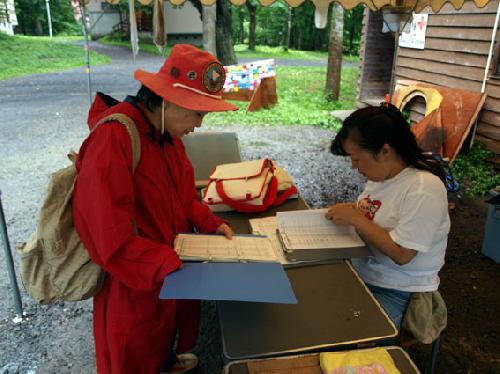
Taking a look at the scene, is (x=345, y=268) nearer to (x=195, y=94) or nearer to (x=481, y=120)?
(x=195, y=94)

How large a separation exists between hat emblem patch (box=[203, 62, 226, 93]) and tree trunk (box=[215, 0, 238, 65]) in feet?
34.7

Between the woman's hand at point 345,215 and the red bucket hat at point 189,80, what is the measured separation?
0.69 meters

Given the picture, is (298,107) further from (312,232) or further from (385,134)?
(385,134)

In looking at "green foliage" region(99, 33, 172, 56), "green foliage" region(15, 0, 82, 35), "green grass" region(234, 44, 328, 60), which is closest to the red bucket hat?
"green grass" region(234, 44, 328, 60)

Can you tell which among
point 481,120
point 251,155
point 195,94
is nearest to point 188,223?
point 195,94

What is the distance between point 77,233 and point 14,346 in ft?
5.26

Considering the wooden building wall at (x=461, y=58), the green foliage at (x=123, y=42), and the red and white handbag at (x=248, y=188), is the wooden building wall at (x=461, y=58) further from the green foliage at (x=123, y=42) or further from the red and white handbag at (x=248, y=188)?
the green foliage at (x=123, y=42)

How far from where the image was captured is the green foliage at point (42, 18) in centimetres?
2614

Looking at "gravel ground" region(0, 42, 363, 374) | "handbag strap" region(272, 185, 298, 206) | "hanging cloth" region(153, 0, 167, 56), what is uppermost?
"hanging cloth" region(153, 0, 167, 56)

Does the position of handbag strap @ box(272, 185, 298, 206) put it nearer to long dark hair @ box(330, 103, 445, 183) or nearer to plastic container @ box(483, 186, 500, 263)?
long dark hair @ box(330, 103, 445, 183)

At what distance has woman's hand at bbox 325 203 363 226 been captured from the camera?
1.67 m

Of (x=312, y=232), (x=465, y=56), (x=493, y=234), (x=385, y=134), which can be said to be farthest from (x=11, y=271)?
(x=465, y=56)

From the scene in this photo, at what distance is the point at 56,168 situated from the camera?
5641mm

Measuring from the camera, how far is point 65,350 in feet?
8.02
